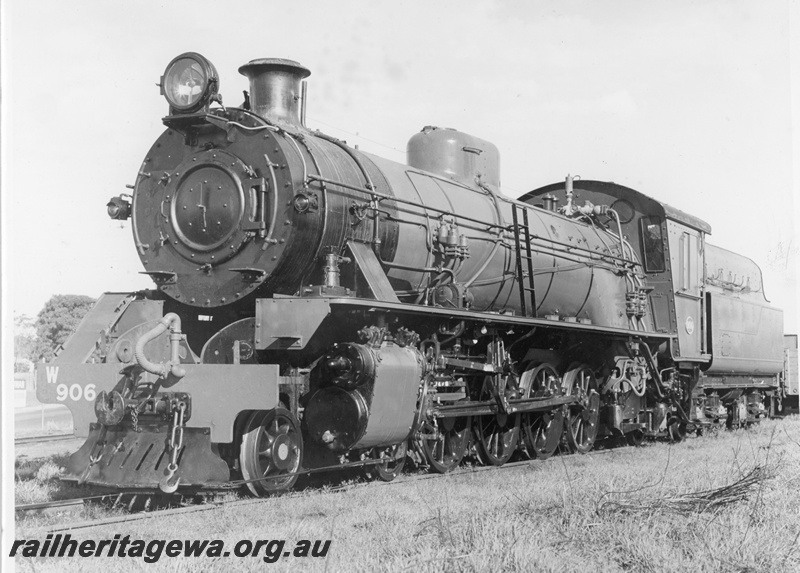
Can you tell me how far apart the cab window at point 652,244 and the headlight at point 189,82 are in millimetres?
8095

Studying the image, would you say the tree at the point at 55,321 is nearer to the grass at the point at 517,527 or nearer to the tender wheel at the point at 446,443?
the tender wheel at the point at 446,443

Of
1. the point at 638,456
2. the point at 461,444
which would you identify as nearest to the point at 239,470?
the point at 461,444

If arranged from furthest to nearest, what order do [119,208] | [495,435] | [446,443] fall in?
[495,435] → [446,443] → [119,208]

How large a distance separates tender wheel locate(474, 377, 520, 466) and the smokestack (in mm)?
3499

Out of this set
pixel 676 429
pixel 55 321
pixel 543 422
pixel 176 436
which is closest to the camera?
pixel 176 436

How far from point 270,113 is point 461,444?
3.96 metres

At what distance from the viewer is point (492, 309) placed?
10.2 m

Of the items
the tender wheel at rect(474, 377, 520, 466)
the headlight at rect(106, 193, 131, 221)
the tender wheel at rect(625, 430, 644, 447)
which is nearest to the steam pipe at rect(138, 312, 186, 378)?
the headlight at rect(106, 193, 131, 221)

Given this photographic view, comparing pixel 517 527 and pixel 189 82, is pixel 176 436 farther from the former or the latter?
pixel 189 82

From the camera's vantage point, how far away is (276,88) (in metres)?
8.48

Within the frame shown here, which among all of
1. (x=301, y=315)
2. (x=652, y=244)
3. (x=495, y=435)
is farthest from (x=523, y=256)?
(x=301, y=315)

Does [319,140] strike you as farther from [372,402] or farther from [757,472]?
[757,472]

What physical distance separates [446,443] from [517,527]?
3.99 meters

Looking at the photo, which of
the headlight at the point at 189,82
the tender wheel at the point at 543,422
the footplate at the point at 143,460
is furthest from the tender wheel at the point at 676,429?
the headlight at the point at 189,82
